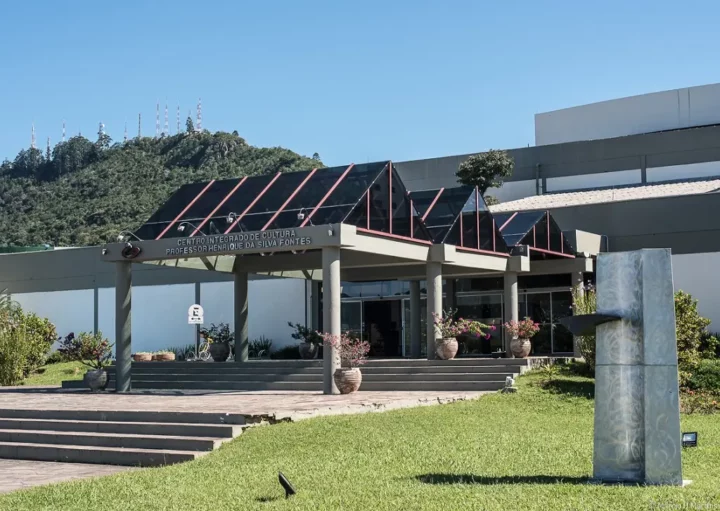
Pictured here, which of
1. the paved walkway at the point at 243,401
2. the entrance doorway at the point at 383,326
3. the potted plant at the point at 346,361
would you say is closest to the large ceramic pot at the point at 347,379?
the potted plant at the point at 346,361

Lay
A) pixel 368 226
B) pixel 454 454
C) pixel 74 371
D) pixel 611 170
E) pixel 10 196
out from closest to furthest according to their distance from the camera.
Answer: pixel 454 454, pixel 368 226, pixel 74 371, pixel 611 170, pixel 10 196

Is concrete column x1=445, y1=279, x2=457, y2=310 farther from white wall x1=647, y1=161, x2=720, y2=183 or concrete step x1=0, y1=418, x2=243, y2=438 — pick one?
white wall x1=647, y1=161, x2=720, y2=183

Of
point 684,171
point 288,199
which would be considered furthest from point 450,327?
point 684,171

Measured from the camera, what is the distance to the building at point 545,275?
3328 centimetres

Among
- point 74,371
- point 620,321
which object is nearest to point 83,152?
point 74,371

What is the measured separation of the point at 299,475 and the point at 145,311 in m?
30.8

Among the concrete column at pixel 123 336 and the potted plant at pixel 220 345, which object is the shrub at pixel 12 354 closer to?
the potted plant at pixel 220 345

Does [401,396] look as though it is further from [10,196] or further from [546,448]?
[10,196]

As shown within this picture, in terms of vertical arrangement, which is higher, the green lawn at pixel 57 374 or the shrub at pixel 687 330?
the shrub at pixel 687 330

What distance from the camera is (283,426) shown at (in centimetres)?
1619

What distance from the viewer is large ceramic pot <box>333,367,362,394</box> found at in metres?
21.7

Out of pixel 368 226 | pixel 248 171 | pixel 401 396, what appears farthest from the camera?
pixel 248 171

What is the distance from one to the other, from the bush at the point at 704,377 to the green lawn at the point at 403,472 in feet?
16.3

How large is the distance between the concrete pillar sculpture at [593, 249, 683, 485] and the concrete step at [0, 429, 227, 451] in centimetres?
701
